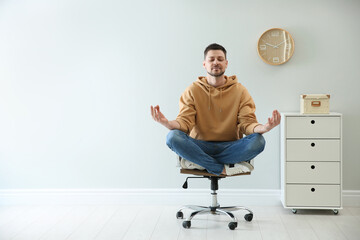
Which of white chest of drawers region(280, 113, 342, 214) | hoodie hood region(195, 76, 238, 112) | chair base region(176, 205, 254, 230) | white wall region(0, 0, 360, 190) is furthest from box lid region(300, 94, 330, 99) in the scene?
chair base region(176, 205, 254, 230)

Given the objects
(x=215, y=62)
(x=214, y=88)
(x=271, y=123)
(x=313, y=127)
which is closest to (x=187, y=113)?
(x=214, y=88)

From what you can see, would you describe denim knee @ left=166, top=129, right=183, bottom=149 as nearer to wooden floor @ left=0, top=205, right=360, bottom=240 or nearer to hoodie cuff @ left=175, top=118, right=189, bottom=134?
hoodie cuff @ left=175, top=118, right=189, bottom=134

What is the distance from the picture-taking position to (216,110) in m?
3.46

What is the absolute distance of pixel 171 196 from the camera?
4.07 metres

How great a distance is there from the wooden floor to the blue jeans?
0.46 m

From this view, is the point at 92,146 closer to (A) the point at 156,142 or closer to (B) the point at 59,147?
(B) the point at 59,147

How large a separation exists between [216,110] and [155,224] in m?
0.92

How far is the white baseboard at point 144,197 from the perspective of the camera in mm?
4016

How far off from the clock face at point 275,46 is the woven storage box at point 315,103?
17.4 inches

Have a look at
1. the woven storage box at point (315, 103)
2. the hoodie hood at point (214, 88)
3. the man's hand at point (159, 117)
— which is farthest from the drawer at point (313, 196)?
Answer: the man's hand at point (159, 117)

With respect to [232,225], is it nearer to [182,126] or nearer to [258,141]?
[258,141]

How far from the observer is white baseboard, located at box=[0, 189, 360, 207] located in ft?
13.2

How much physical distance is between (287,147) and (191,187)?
902mm

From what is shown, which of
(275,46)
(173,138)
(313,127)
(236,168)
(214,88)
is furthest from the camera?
(275,46)
